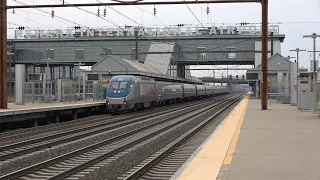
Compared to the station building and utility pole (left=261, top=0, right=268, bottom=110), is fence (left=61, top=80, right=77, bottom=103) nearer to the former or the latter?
utility pole (left=261, top=0, right=268, bottom=110)

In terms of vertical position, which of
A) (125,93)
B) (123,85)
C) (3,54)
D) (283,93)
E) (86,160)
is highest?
(3,54)

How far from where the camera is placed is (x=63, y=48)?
63875mm

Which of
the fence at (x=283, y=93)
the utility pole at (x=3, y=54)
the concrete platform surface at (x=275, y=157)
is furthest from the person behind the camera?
the fence at (x=283, y=93)

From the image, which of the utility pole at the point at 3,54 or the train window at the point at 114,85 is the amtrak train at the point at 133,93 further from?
the utility pole at the point at 3,54

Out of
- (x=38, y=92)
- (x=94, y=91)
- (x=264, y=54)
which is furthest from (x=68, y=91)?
(x=264, y=54)

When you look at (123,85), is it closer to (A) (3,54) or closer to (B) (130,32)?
(A) (3,54)

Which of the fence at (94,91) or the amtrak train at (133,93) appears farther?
the fence at (94,91)

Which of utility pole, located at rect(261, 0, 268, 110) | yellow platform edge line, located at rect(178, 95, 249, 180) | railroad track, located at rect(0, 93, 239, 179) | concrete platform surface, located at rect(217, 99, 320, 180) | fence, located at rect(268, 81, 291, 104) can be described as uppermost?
utility pole, located at rect(261, 0, 268, 110)

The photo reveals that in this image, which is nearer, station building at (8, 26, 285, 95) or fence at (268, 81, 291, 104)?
fence at (268, 81, 291, 104)

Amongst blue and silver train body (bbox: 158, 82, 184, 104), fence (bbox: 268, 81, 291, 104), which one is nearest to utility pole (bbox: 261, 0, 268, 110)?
blue and silver train body (bbox: 158, 82, 184, 104)

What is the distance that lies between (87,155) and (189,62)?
54.6 m

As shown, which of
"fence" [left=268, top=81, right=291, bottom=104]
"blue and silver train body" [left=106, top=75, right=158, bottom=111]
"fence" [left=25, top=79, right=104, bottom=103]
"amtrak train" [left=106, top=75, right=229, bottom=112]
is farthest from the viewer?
"fence" [left=268, top=81, right=291, bottom=104]

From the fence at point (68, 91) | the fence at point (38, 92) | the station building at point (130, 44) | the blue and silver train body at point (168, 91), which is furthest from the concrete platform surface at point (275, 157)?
the station building at point (130, 44)

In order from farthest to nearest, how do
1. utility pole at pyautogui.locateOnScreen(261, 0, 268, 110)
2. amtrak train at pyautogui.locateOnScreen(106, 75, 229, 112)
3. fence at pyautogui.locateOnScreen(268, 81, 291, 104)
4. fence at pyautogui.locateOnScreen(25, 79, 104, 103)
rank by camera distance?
fence at pyautogui.locateOnScreen(268, 81, 291, 104) → fence at pyautogui.locateOnScreen(25, 79, 104, 103) → amtrak train at pyautogui.locateOnScreen(106, 75, 229, 112) → utility pole at pyautogui.locateOnScreen(261, 0, 268, 110)
